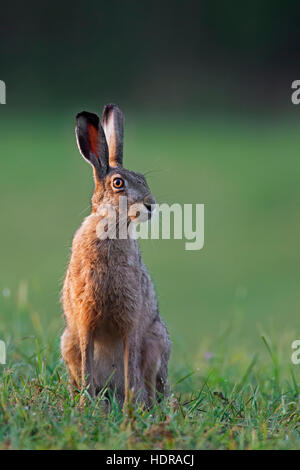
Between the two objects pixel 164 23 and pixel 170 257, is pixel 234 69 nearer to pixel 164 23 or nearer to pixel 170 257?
pixel 164 23

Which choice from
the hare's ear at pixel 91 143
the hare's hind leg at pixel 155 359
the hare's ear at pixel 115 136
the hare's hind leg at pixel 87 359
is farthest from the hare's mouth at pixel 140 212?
the hare's hind leg at pixel 155 359

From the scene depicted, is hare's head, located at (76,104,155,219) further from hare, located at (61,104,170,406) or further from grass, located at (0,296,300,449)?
grass, located at (0,296,300,449)

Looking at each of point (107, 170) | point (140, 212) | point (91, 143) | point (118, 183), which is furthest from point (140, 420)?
point (91, 143)

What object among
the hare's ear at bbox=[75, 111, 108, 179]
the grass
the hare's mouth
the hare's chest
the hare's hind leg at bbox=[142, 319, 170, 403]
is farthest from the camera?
the hare's hind leg at bbox=[142, 319, 170, 403]

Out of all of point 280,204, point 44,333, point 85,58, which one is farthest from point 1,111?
point 44,333

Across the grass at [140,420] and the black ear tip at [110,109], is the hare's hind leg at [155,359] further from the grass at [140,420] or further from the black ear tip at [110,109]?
the black ear tip at [110,109]

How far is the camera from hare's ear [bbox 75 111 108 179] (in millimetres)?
5598

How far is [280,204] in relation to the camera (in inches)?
674

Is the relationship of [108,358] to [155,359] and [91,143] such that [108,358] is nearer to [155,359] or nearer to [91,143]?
[155,359]

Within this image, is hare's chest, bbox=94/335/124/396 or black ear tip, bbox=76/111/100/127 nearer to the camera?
black ear tip, bbox=76/111/100/127

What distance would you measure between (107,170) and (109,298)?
74 centimetres

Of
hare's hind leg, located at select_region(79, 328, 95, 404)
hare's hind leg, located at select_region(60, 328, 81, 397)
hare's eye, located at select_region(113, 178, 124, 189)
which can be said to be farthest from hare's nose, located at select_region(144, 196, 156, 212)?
hare's hind leg, located at select_region(60, 328, 81, 397)

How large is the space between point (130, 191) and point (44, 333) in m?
2.11

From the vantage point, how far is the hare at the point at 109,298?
5.47 meters
